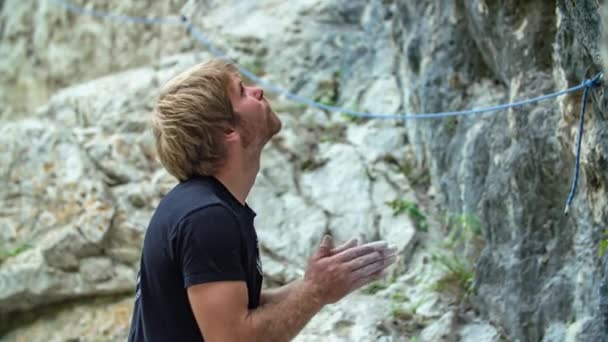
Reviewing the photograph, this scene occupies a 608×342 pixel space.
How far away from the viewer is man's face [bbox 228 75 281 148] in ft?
9.48

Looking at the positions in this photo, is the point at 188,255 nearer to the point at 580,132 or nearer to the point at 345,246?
the point at 345,246

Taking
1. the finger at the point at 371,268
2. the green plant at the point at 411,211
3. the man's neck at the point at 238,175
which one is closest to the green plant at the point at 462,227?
the green plant at the point at 411,211

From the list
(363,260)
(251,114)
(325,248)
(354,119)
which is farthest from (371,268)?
(354,119)

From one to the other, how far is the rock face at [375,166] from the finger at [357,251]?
1032 millimetres

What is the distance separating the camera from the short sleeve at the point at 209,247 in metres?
2.46

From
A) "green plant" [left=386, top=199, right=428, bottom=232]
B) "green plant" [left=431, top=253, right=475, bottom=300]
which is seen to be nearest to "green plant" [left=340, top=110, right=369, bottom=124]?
"green plant" [left=386, top=199, right=428, bottom=232]

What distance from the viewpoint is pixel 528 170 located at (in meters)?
4.07

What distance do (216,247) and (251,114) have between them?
0.62 m

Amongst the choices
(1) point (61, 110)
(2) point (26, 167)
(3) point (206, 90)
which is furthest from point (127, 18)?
(3) point (206, 90)

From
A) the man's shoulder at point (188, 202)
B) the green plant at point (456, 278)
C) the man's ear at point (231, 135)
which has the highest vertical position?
the man's ear at point (231, 135)

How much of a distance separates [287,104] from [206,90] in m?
3.65

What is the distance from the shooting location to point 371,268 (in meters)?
2.74

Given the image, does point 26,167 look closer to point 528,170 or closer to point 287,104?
point 287,104

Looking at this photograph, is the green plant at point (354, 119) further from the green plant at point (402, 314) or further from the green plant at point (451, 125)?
the green plant at point (402, 314)
